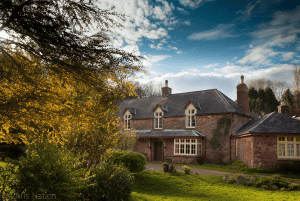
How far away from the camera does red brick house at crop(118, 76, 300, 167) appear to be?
17.5 m

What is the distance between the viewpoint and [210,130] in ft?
77.6

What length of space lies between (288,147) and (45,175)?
1809cm

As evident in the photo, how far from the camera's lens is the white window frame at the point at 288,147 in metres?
17.3

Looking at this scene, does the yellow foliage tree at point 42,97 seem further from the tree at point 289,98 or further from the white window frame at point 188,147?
the tree at point 289,98

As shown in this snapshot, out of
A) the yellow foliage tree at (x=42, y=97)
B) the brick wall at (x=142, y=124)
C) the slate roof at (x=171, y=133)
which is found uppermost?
the yellow foliage tree at (x=42, y=97)

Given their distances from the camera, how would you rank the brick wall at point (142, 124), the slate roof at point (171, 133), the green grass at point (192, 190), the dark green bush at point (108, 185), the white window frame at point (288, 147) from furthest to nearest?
the brick wall at point (142, 124) < the slate roof at point (171, 133) < the white window frame at point (288, 147) < the green grass at point (192, 190) < the dark green bush at point (108, 185)

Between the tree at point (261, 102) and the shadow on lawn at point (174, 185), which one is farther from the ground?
the tree at point (261, 102)

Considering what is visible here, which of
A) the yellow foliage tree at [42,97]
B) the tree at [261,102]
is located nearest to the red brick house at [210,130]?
the yellow foliage tree at [42,97]

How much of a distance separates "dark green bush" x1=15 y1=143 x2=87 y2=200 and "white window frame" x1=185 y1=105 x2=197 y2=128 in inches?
806

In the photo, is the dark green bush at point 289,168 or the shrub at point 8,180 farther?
the dark green bush at point 289,168

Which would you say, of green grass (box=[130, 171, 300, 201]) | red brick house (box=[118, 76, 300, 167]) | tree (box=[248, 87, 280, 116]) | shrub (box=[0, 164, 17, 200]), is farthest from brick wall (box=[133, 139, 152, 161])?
tree (box=[248, 87, 280, 116])

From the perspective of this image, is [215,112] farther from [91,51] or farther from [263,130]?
[91,51]

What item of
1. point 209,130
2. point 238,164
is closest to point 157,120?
point 209,130

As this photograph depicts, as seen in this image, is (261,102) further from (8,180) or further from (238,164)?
(8,180)
